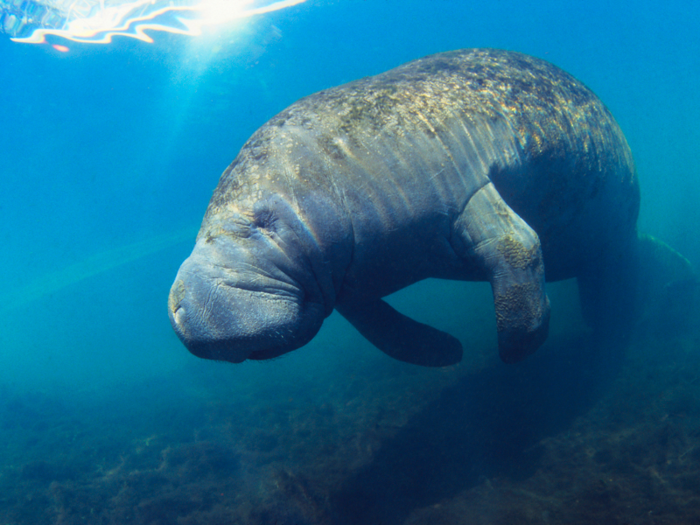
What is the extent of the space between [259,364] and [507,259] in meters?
11.8

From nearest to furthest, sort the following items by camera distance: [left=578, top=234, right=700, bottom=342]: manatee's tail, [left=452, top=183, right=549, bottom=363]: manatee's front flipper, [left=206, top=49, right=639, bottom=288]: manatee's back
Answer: [left=206, top=49, right=639, bottom=288]: manatee's back, [left=452, top=183, right=549, bottom=363]: manatee's front flipper, [left=578, top=234, right=700, bottom=342]: manatee's tail

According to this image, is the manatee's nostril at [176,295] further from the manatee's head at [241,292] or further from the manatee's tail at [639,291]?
the manatee's tail at [639,291]

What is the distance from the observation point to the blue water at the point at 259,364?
378 centimetres

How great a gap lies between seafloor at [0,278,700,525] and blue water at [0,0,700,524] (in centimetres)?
3

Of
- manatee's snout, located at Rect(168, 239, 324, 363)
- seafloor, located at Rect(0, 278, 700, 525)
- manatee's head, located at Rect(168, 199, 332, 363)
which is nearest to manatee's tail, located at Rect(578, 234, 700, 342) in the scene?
seafloor, located at Rect(0, 278, 700, 525)

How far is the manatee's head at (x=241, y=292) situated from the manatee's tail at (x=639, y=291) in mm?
4287

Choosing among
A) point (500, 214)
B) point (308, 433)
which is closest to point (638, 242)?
point (500, 214)

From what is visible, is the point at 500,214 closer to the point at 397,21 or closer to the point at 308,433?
the point at 308,433

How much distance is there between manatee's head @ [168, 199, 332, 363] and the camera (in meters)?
1.65

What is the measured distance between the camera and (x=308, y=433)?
17.9ft

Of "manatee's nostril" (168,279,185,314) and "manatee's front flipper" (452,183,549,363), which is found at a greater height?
"manatee's nostril" (168,279,185,314)

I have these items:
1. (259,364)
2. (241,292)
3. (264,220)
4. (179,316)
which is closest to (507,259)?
(264,220)

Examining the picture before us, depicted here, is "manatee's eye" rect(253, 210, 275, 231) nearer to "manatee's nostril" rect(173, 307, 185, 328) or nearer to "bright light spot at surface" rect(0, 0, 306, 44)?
"manatee's nostril" rect(173, 307, 185, 328)

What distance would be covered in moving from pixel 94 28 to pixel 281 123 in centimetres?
1376
